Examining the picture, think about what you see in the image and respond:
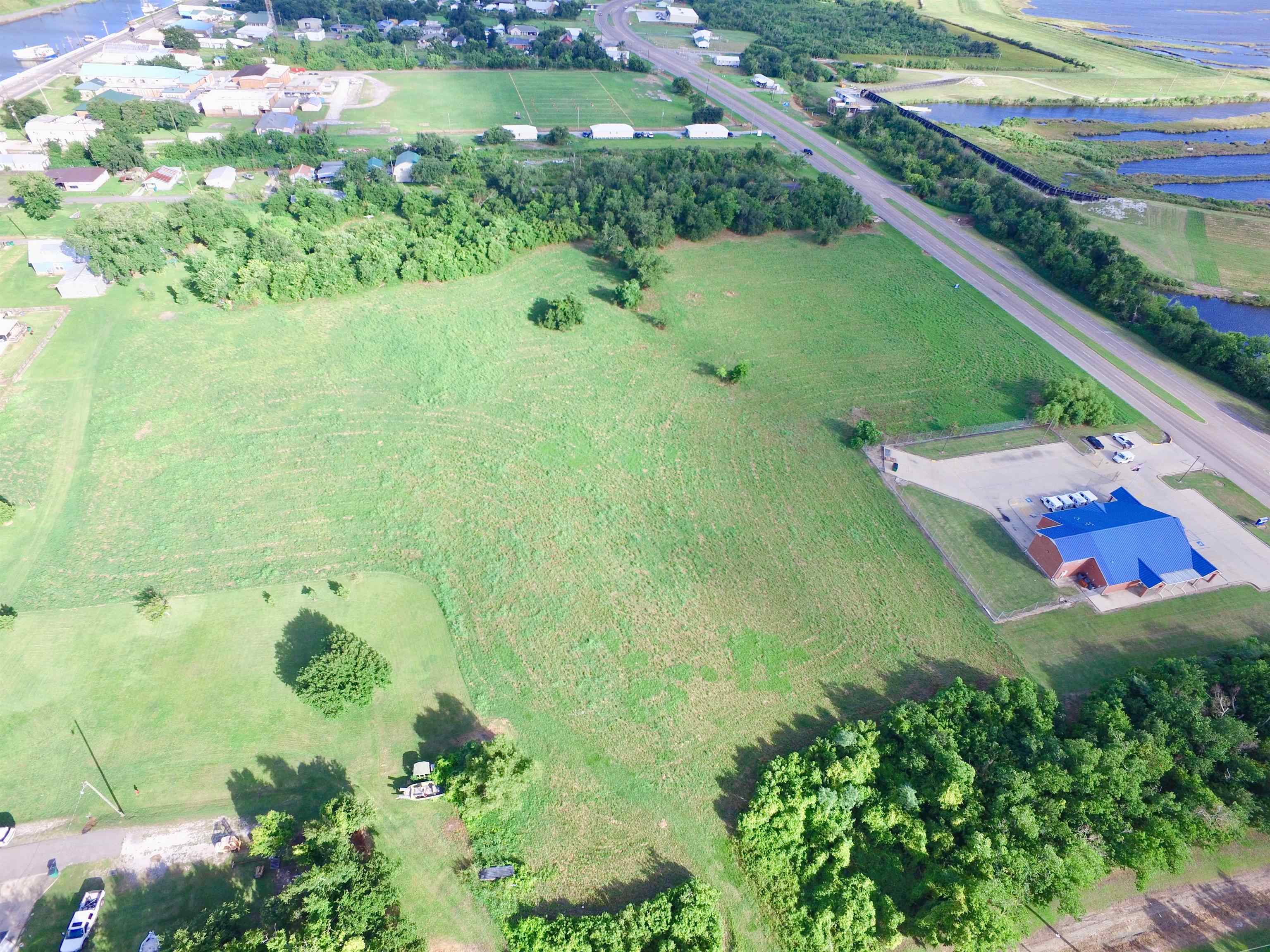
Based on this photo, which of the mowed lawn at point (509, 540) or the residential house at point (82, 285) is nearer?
the mowed lawn at point (509, 540)

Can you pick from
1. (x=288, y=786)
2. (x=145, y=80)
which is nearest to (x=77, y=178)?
(x=145, y=80)

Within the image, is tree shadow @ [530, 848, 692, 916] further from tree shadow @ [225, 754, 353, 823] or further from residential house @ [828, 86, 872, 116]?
residential house @ [828, 86, 872, 116]

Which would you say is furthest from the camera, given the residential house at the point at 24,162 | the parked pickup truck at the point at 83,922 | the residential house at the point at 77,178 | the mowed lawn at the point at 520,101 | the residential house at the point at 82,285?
the mowed lawn at the point at 520,101

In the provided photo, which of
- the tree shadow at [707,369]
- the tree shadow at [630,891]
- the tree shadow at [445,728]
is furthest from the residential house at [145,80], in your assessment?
the tree shadow at [630,891]

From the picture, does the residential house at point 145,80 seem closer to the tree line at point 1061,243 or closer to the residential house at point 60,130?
the residential house at point 60,130

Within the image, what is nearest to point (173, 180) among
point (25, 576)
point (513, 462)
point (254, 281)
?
point (254, 281)

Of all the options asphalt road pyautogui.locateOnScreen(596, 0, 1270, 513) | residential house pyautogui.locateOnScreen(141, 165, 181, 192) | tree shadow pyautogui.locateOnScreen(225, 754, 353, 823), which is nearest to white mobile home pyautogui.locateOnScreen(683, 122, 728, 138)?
asphalt road pyautogui.locateOnScreen(596, 0, 1270, 513)

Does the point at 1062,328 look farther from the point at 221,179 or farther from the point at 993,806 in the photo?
the point at 221,179
